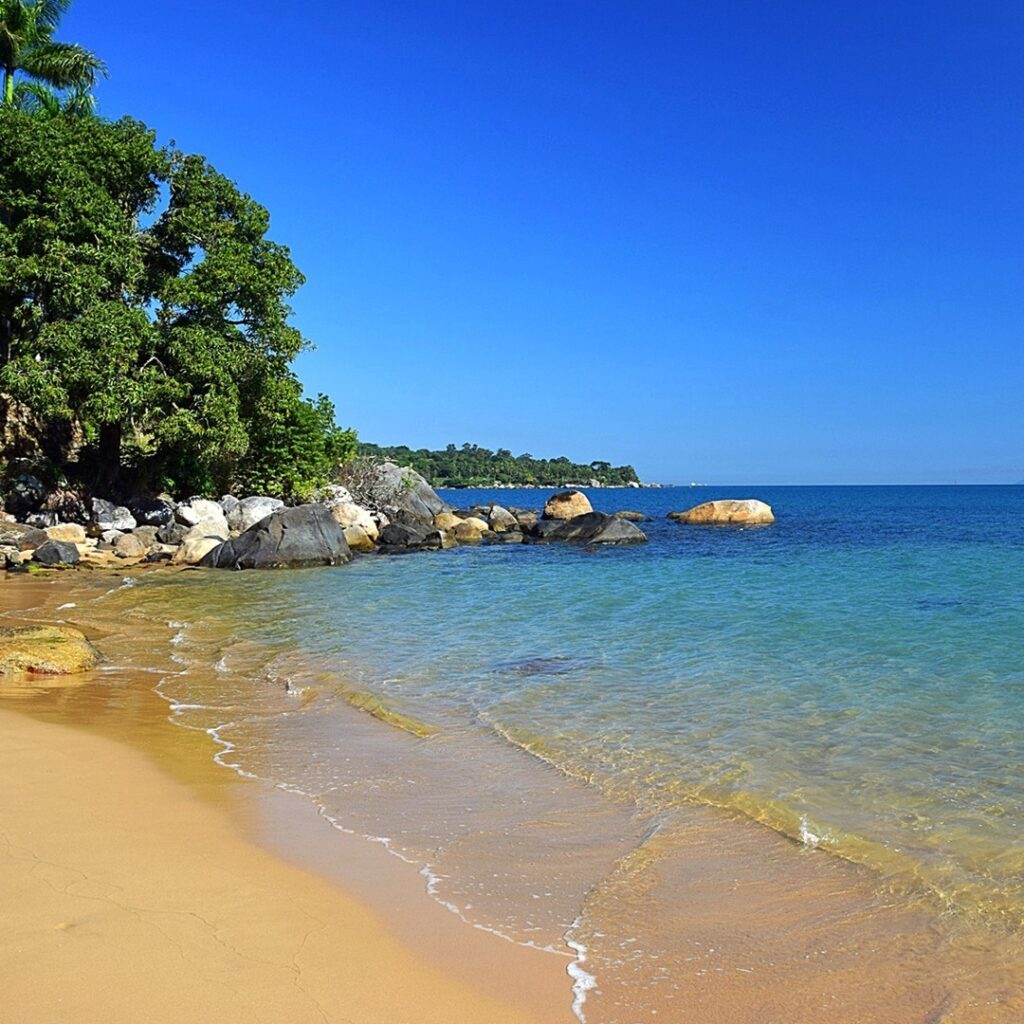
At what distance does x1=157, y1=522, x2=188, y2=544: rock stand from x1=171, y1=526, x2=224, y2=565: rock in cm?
100

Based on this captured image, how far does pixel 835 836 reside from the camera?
528 centimetres

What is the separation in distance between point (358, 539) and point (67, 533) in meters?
8.55

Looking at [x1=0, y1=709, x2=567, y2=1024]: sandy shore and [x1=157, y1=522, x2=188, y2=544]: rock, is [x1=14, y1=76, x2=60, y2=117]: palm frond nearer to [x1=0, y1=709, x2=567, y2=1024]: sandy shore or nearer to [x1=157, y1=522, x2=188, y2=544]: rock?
[x1=157, y1=522, x2=188, y2=544]: rock

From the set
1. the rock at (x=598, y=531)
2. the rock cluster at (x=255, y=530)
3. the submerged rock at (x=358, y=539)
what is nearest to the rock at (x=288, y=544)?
the rock cluster at (x=255, y=530)

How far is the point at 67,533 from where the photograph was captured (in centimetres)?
2355

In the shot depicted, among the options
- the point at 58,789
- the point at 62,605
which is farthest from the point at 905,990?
the point at 62,605

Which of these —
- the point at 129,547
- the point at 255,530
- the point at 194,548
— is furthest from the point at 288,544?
the point at 129,547

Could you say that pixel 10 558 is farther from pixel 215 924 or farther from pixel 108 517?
pixel 215 924

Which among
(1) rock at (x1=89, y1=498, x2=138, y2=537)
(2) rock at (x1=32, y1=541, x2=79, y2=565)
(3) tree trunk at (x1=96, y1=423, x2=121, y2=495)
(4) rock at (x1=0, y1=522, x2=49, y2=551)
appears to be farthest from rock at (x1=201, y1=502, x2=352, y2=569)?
(3) tree trunk at (x1=96, y1=423, x2=121, y2=495)

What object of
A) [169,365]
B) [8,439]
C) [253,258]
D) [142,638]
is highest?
[253,258]

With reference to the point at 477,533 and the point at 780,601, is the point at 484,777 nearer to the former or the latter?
the point at 780,601

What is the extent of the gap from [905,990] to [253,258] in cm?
2732

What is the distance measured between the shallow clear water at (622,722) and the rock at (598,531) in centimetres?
1280

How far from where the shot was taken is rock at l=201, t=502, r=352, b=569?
22.5 m
